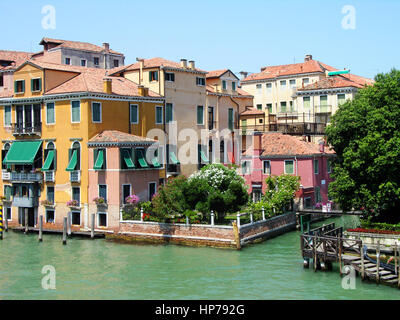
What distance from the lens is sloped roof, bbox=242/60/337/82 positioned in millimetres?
54125

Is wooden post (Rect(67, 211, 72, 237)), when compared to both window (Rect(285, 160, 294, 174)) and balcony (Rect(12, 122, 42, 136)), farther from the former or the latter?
window (Rect(285, 160, 294, 174))

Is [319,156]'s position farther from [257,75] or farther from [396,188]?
[257,75]

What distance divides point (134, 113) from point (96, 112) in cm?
306

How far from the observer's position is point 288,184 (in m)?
36.1

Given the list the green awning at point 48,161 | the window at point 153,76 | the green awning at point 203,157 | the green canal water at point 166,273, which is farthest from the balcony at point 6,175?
the green awning at point 203,157

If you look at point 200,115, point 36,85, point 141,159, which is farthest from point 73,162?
point 200,115

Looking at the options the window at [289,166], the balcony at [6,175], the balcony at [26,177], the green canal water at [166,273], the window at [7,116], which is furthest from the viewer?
the window at [289,166]

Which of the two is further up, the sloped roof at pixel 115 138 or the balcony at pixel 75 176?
the sloped roof at pixel 115 138

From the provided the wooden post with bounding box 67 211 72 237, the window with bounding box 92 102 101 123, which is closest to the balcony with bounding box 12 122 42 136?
the window with bounding box 92 102 101 123

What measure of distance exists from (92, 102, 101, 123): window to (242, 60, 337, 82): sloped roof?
26319 millimetres

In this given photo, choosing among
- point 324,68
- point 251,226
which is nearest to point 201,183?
point 251,226

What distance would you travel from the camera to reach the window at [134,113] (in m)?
35.8

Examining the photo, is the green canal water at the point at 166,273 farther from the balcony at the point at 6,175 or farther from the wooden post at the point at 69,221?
the balcony at the point at 6,175

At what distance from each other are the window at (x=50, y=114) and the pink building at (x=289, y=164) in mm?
13484
